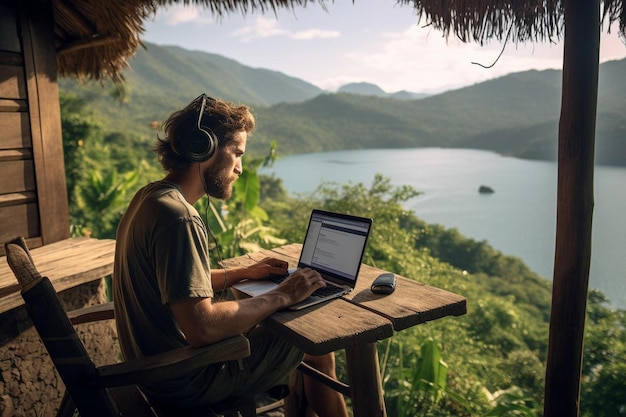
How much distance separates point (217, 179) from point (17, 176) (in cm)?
209

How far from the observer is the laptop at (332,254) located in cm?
192

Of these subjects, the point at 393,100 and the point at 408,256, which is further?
the point at 393,100

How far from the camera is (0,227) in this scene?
3.16m

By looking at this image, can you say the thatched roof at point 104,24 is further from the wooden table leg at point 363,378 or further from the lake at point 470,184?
the lake at point 470,184

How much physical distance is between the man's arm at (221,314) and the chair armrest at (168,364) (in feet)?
0.11

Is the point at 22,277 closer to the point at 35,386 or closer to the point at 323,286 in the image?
the point at 323,286

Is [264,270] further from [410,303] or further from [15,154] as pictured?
[15,154]

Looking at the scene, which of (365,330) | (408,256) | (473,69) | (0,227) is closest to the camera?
(365,330)

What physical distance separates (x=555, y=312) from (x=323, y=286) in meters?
1.21

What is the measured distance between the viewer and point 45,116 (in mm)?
3367

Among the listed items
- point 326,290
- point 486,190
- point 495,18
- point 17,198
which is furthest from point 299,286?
point 486,190

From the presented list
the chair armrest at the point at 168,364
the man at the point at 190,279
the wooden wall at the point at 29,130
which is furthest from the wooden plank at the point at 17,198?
the chair armrest at the point at 168,364

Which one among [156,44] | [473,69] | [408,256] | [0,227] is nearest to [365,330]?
[473,69]

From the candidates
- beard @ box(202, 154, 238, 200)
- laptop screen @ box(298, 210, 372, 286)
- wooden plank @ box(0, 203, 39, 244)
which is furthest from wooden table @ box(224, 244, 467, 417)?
wooden plank @ box(0, 203, 39, 244)
